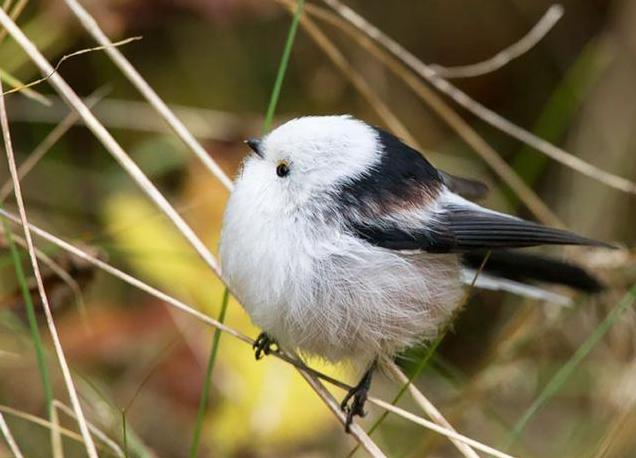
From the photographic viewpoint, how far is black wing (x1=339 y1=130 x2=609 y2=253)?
1.92 m

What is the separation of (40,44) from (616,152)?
226cm

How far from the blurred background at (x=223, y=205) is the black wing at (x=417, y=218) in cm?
27

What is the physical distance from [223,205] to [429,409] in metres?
1.26

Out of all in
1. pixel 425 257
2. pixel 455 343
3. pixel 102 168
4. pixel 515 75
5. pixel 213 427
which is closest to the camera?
pixel 425 257

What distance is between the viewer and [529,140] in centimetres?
240

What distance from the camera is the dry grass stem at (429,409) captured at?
1.81 metres

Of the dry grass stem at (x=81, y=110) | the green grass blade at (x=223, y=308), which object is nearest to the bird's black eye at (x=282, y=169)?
the green grass blade at (x=223, y=308)

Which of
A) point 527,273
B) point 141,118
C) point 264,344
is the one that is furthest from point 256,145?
point 141,118

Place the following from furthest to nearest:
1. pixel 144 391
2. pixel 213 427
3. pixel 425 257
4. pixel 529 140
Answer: pixel 144 391 < pixel 213 427 < pixel 529 140 < pixel 425 257

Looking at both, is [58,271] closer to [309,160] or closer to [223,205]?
[309,160]

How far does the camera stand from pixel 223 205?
297cm

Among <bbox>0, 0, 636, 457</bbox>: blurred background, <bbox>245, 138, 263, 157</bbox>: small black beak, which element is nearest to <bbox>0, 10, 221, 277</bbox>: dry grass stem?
<bbox>0, 0, 636, 457</bbox>: blurred background

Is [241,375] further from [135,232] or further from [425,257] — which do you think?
[425,257]

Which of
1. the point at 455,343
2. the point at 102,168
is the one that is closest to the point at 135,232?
the point at 102,168
